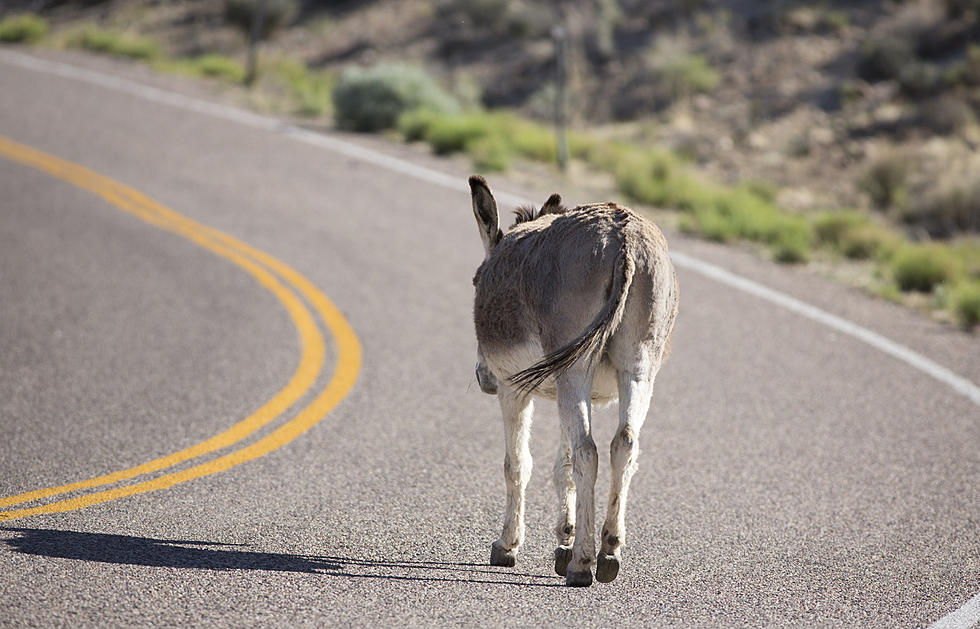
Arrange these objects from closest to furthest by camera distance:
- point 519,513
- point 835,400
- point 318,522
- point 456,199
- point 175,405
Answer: point 519,513 → point 318,522 → point 175,405 → point 835,400 → point 456,199

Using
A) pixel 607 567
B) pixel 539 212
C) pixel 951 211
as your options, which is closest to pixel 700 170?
pixel 951 211

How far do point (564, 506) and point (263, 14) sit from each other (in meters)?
28.8

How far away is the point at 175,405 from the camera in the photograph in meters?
7.44

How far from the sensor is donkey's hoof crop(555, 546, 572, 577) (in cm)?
506

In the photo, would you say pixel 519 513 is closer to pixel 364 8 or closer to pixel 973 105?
pixel 973 105

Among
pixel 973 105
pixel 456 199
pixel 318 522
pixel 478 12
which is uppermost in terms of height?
pixel 478 12

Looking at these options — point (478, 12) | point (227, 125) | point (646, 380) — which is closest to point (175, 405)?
point (646, 380)

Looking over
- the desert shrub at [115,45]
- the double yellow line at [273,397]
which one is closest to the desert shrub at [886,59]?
the desert shrub at [115,45]

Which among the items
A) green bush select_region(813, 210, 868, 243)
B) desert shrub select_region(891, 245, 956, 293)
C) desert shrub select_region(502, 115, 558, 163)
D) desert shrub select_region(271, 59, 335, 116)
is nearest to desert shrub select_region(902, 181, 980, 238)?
green bush select_region(813, 210, 868, 243)

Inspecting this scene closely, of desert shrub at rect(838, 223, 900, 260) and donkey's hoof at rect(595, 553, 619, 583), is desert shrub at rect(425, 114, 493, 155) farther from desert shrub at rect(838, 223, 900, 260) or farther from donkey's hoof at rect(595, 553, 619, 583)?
donkey's hoof at rect(595, 553, 619, 583)

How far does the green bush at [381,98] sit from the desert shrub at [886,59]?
10710mm

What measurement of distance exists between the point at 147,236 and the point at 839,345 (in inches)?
301

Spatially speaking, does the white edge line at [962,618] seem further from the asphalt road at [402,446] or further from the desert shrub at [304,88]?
the desert shrub at [304,88]

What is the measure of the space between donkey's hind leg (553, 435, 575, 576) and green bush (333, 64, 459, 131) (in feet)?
38.9
